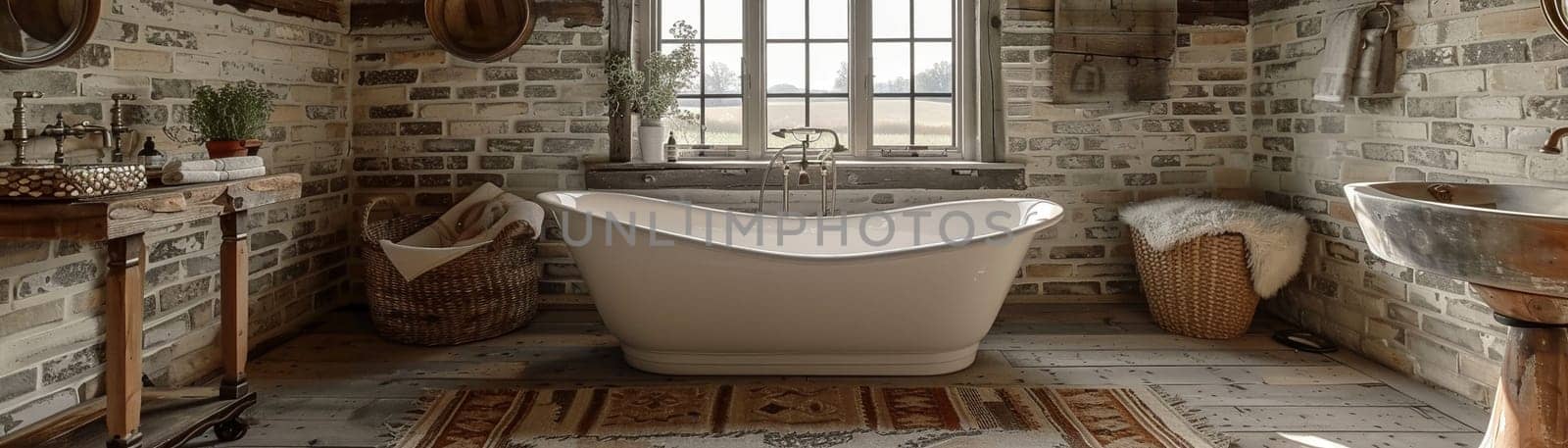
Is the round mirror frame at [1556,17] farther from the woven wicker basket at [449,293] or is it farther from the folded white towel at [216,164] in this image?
the folded white towel at [216,164]

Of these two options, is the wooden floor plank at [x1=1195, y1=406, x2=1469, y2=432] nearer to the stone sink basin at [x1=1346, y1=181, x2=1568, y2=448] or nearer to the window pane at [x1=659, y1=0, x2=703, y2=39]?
the stone sink basin at [x1=1346, y1=181, x2=1568, y2=448]

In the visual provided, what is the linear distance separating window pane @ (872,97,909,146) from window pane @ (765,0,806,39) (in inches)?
19.7

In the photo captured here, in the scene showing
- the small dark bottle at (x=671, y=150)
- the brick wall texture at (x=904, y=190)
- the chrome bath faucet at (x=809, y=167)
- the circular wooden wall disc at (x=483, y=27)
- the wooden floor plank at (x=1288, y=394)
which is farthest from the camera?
the small dark bottle at (x=671, y=150)

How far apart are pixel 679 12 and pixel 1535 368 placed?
340cm

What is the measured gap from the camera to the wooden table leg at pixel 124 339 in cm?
203

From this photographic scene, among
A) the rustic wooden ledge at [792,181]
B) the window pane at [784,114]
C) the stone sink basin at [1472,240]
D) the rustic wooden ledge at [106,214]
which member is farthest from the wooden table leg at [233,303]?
the stone sink basin at [1472,240]

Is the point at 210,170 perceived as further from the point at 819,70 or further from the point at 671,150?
the point at 819,70

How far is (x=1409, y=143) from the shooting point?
305 centimetres

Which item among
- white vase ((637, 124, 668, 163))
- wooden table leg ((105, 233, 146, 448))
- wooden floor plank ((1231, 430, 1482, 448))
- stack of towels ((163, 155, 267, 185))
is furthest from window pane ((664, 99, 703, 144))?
wooden floor plank ((1231, 430, 1482, 448))

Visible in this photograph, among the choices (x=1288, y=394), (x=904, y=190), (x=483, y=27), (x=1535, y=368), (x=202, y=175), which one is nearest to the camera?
(x=1535, y=368)

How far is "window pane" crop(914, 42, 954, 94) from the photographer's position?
427 centimetres

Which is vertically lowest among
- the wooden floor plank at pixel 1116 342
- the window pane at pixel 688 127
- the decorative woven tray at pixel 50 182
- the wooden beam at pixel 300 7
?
the wooden floor plank at pixel 1116 342

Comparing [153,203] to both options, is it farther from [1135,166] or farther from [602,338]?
[1135,166]

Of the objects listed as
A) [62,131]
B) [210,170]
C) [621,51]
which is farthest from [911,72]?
[62,131]
